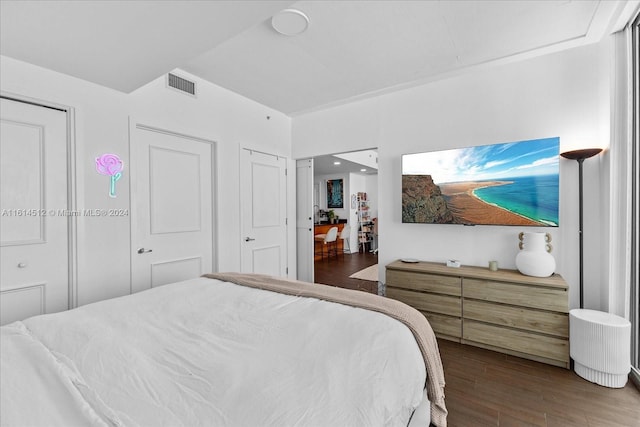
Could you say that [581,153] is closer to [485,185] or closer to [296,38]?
[485,185]

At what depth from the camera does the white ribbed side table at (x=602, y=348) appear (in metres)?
2.03

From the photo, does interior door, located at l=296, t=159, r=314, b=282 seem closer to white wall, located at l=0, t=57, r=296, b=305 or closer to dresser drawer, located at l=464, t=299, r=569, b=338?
white wall, located at l=0, t=57, r=296, b=305

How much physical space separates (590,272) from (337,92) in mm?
3126

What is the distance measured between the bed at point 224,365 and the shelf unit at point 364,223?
22.9 ft

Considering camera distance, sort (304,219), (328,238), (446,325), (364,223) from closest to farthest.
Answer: (446,325)
(304,219)
(328,238)
(364,223)

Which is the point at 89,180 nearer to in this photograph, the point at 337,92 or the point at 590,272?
A: the point at 337,92

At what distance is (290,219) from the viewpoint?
446cm

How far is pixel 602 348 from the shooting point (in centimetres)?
207

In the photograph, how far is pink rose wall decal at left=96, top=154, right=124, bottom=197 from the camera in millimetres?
2453

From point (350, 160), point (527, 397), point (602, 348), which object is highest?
point (350, 160)

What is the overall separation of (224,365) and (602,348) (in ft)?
8.49

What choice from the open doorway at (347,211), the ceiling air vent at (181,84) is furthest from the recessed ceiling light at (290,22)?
the open doorway at (347,211)

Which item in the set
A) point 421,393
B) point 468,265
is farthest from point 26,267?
point 468,265

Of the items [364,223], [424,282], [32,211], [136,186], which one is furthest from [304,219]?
[364,223]
